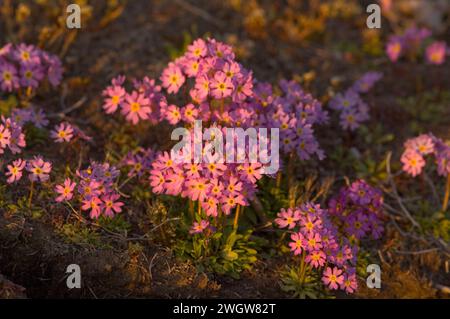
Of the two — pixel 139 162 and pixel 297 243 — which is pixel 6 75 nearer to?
pixel 139 162

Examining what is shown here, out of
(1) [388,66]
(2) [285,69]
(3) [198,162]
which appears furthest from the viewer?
(1) [388,66]

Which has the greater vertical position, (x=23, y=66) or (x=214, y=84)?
(x=23, y=66)

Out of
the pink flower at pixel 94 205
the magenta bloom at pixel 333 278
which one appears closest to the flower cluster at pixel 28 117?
the pink flower at pixel 94 205

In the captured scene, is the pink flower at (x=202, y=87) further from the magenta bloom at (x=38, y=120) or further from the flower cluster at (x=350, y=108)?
the flower cluster at (x=350, y=108)

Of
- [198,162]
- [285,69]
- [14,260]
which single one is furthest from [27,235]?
[285,69]

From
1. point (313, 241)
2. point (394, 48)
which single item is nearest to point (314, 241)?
point (313, 241)

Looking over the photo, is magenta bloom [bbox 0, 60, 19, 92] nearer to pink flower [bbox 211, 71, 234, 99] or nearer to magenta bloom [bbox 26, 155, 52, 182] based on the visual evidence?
magenta bloom [bbox 26, 155, 52, 182]
